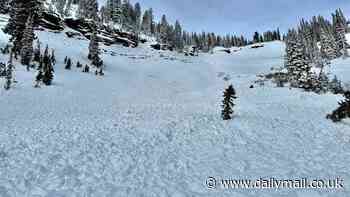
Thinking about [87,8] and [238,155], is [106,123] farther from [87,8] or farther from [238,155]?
[87,8]

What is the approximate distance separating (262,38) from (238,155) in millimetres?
159433

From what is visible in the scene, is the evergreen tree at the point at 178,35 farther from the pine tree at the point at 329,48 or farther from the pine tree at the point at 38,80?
the pine tree at the point at 38,80

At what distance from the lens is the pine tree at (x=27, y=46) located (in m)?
29.6

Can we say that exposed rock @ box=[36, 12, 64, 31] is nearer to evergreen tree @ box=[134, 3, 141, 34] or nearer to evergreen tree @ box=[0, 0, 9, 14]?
evergreen tree @ box=[0, 0, 9, 14]

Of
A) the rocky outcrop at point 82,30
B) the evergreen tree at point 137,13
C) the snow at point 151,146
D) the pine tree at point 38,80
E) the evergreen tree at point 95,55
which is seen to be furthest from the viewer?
the evergreen tree at point 137,13

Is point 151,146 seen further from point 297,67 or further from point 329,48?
point 329,48

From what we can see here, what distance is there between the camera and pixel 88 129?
13422mm

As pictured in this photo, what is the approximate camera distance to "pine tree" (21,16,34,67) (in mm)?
29641

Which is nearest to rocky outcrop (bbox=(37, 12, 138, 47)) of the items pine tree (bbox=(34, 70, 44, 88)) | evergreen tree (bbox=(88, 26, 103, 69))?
evergreen tree (bbox=(88, 26, 103, 69))

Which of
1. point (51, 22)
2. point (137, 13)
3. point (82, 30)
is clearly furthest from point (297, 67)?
point (137, 13)

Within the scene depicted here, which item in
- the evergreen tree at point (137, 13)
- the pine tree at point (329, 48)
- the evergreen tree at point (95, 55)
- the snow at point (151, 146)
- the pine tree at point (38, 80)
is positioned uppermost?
the evergreen tree at point (137, 13)

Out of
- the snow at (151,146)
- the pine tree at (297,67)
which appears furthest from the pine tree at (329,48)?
the snow at (151,146)

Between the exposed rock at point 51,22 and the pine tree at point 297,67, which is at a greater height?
the exposed rock at point 51,22

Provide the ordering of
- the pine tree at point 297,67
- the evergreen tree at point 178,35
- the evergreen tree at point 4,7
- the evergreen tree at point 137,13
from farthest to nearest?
the evergreen tree at point 178,35 → the evergreen tree at point 137,13 → the evergreen tree at point 4,7 → the pine tree at point 297,67
